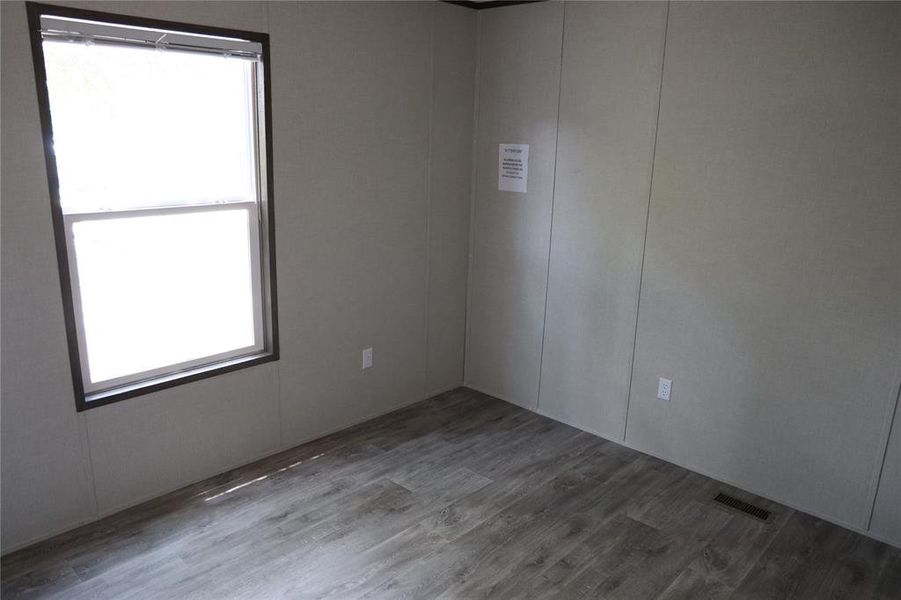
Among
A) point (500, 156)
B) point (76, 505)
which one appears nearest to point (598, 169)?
point (500, 156)

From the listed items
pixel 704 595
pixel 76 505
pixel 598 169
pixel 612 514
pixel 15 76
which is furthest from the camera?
pixel 598 169

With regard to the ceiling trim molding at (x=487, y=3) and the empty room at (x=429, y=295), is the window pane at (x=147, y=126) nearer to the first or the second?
the empty room at (x=429, y=295)

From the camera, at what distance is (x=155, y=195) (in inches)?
111

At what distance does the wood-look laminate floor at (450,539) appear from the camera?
8.29 feet

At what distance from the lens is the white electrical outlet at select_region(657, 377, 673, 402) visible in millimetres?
3469

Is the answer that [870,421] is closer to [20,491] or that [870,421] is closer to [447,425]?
[447,425]

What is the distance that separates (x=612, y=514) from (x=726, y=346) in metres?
0.99

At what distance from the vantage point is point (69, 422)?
2.68 metres

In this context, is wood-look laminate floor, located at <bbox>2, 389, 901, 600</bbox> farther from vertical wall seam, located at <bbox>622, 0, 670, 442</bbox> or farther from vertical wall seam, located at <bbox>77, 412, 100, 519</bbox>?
vertical wall seam, located at <bbox>622, 0, 670, 442</bbox>

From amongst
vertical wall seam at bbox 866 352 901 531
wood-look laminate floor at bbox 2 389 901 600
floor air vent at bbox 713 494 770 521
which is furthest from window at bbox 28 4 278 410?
vertical wall seam at bbox 866 352 901 531

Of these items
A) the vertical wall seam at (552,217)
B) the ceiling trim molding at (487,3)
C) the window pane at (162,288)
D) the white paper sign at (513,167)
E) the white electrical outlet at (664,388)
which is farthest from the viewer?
the white paper sign at (513,167)

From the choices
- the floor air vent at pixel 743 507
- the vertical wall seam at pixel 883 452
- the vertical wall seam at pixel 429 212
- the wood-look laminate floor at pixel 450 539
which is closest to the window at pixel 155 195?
the wood-look laminate floor at pixel 450 539

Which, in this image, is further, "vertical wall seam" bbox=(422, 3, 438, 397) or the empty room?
"vertical wall seam" bbox=(422, 3, 438, 397)

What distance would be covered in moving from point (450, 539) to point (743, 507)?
4.68ft
